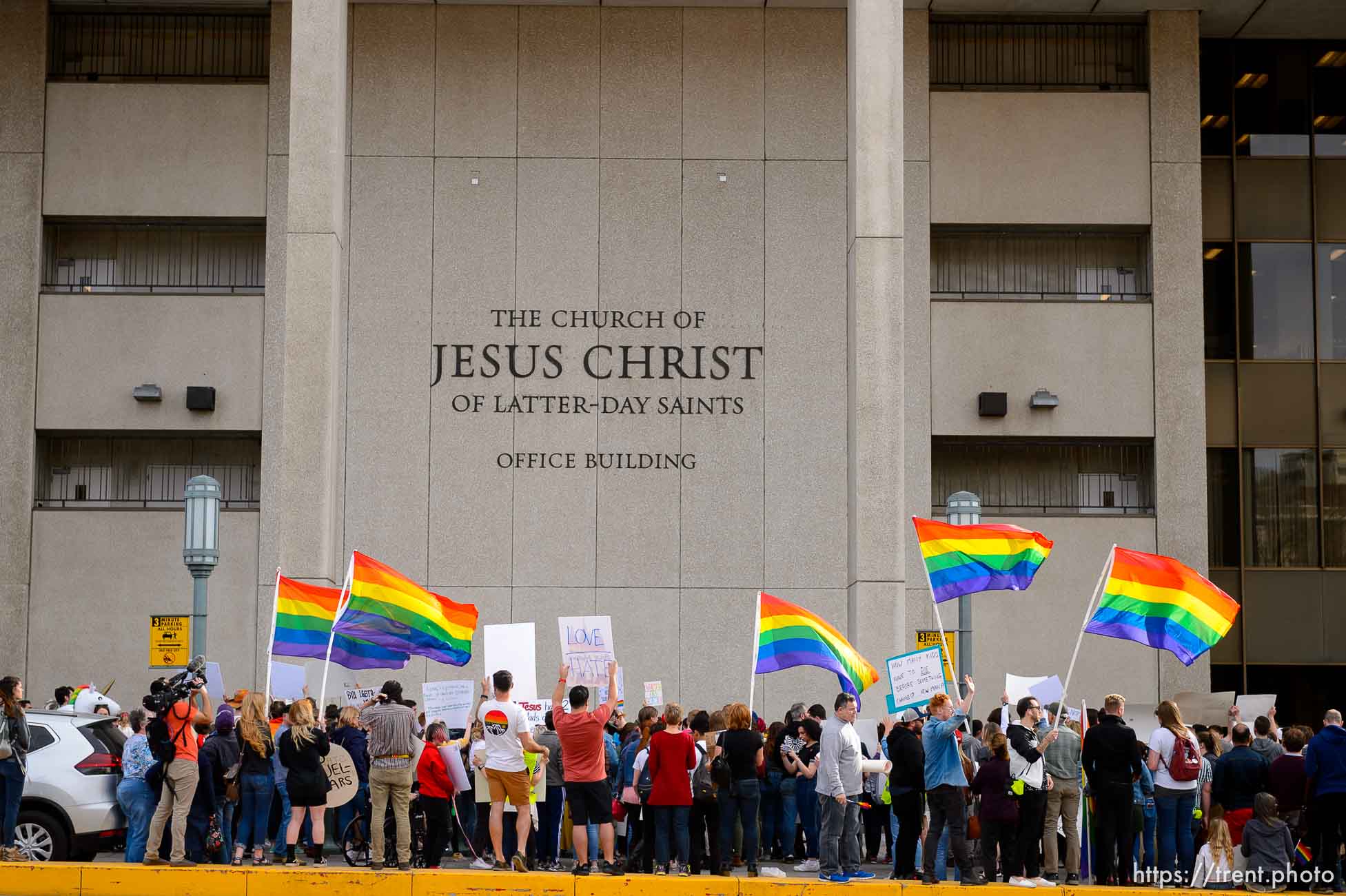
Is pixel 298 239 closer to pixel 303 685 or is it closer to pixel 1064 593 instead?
pixel 303 685

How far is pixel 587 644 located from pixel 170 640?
5.04 meters

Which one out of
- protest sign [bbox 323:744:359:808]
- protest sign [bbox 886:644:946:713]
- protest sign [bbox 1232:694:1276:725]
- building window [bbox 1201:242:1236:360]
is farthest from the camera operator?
building window [bbox 1201:242:1236:360]

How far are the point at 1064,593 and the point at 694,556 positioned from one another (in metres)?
5.90

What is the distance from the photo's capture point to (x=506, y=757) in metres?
14.7

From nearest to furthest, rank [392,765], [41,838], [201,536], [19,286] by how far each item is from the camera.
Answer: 1. [41,838]
2. [392,765]
3. [201,536]
4. [19,286]

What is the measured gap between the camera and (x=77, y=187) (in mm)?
25203

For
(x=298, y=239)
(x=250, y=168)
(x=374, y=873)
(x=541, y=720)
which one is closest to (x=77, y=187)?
(x=250, y=168)

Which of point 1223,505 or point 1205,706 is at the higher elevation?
point 1223,505

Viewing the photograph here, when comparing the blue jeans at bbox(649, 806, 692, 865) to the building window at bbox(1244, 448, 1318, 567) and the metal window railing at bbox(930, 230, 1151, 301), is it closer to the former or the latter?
the metal window railing at bbox(930, 230, 1151, 301)

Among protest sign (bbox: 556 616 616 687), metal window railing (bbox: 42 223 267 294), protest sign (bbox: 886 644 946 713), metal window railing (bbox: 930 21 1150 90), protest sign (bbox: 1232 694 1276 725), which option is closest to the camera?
protest sign (bbox: 886 644 946 713)

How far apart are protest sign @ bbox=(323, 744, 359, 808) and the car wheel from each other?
7.85ft

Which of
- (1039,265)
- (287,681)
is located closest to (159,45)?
(287,681)

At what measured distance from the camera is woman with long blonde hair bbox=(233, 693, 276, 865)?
48.2ft

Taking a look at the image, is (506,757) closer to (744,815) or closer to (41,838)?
(744,815)
